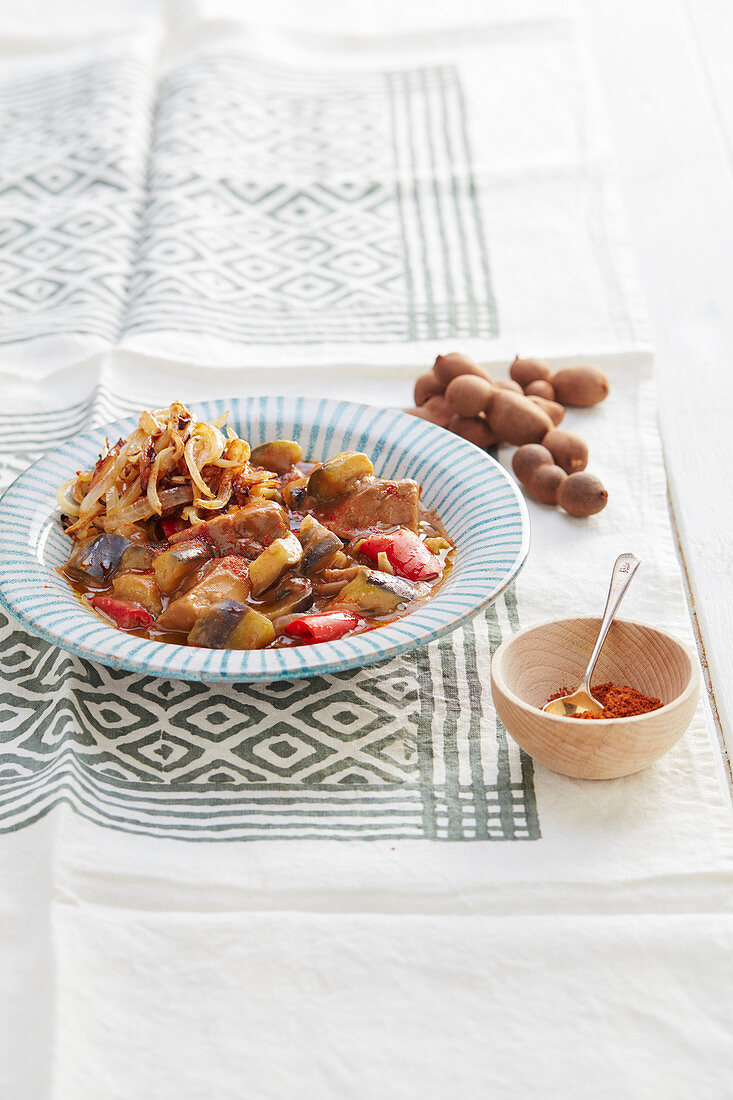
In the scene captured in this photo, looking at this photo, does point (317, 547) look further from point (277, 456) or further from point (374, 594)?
point (277, 456)

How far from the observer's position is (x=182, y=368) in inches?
101

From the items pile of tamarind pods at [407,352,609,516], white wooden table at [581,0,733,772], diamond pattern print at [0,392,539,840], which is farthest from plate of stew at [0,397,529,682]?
white wooden table at [581,0,733,772]

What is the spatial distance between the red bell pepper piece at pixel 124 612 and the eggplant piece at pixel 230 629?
11 centimetres

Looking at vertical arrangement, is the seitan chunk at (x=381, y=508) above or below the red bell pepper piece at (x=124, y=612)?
above

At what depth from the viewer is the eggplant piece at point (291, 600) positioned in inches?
62.6

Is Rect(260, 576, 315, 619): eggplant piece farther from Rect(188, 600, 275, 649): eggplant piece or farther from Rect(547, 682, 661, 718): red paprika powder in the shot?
Rect(547, 682, 661, 718): red paprika powder

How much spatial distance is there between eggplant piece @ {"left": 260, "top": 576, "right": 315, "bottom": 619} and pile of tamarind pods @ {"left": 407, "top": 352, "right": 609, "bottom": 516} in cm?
63

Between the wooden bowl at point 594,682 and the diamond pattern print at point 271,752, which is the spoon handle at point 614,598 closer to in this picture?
the wooden bowl at point 594,682

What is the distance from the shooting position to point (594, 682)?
5.06 ft

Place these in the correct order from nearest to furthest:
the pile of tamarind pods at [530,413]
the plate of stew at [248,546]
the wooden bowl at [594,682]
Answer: the wooden bowl at [594,682] → the plate of stew at [248,546] → the pile of tamarind pods at [530,413]

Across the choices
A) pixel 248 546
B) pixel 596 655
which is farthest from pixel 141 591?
pixel 596 655

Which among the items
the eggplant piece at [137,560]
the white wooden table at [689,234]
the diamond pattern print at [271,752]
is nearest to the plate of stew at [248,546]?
the eggplant piece at [137,560]

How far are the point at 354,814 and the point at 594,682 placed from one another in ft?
1.30

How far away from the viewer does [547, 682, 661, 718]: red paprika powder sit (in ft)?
4.70
